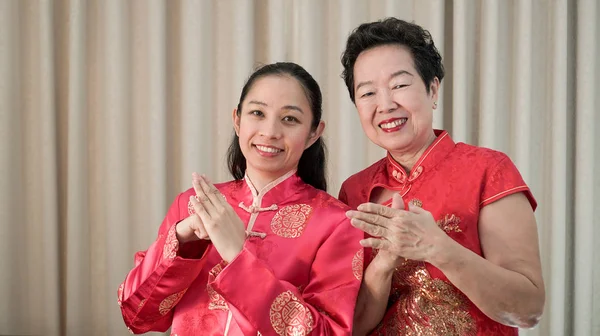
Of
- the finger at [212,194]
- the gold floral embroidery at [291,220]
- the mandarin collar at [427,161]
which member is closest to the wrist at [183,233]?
the finger at [212,194]

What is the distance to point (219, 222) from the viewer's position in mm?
1389

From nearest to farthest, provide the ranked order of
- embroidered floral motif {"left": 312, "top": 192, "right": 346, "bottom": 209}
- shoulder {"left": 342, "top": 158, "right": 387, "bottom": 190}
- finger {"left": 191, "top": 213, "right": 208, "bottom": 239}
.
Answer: finger {"left": 191, "top": 213, "right": 208, "bottom": 239}, embroidered floral motif {"left": 312, "top": 192, "right": 346, "bottom": 209}, shoulder {"left": 342, "top": 158, "right": 387, "bottom": 190}

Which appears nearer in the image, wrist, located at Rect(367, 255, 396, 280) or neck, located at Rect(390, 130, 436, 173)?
wrist, located at Rect(367, 255, 396, 280)

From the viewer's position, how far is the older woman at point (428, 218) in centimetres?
137

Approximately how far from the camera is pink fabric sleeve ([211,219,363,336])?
137 centimetres

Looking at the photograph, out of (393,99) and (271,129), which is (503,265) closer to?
(393,99)

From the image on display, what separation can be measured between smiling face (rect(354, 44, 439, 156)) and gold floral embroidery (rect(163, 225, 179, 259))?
1.91 feet

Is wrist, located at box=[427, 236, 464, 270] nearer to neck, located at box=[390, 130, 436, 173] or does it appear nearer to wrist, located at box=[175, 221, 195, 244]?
neck, located at box=[390, 130, 436, 173]

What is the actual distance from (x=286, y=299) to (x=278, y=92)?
1.76 ft

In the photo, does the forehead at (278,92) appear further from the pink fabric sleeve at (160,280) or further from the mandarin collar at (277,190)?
the pink fabric sleeve at (160,280)

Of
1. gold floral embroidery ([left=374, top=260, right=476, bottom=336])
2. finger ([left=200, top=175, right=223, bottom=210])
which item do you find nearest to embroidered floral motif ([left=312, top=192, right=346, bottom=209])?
gold floral embroidery ([left=374, top=260, right=476, bottom=336])

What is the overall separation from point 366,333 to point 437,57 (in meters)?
0.76

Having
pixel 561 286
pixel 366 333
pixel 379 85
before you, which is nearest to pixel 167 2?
pixel 379 85

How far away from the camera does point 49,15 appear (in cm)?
282
